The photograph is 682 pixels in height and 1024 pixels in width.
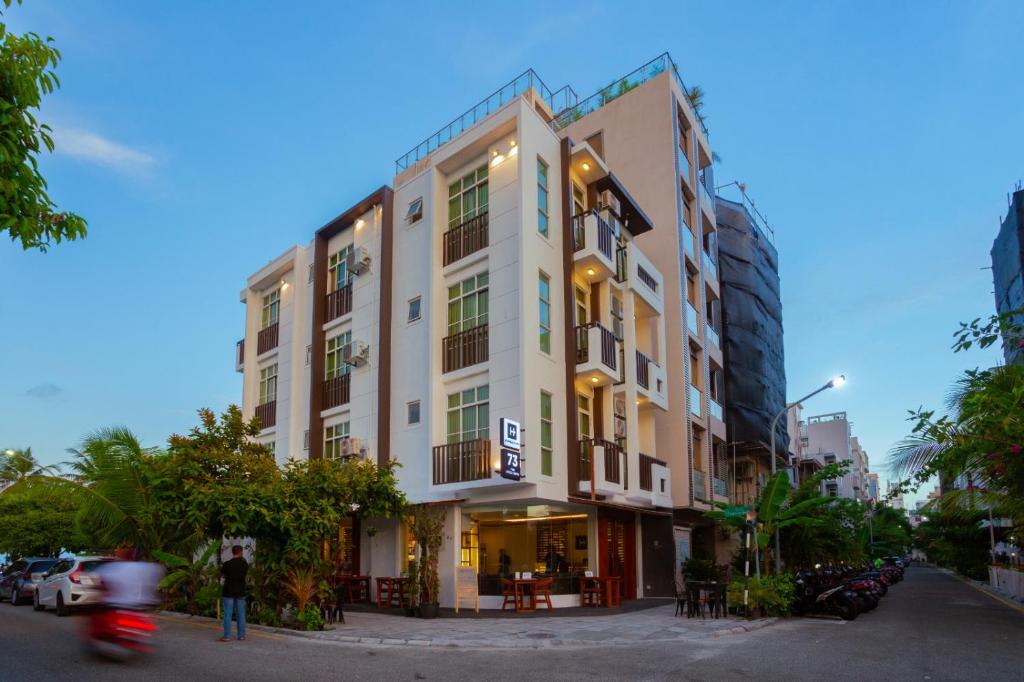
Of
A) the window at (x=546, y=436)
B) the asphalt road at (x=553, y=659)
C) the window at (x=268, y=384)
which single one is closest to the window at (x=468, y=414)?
the window at (x=546, y=436)

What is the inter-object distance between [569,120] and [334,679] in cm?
3039

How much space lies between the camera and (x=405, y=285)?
87.5 feet

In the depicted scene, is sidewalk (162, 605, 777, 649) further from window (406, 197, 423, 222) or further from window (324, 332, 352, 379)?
window (406, 197, 423, 222)

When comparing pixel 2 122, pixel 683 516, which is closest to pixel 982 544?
pixel 683 516

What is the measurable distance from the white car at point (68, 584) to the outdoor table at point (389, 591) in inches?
283

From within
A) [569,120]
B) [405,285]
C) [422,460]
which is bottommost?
[422,460]

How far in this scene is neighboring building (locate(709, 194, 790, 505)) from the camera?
1516 inches

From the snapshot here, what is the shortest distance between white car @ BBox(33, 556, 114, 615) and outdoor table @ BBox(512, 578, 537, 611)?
10307mm

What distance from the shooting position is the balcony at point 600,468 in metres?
23.7

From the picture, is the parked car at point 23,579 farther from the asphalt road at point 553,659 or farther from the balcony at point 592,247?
the balcony at point 592,247

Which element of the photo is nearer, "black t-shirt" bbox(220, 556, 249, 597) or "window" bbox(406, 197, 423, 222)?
"black t-shirt" bbox(220, 556, 249, 597)

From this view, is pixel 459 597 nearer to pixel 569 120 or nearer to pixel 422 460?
pixel 422 460

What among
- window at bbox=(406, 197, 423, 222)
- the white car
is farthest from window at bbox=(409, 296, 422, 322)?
the white car

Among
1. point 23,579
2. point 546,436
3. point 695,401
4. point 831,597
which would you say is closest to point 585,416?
point 546,436
